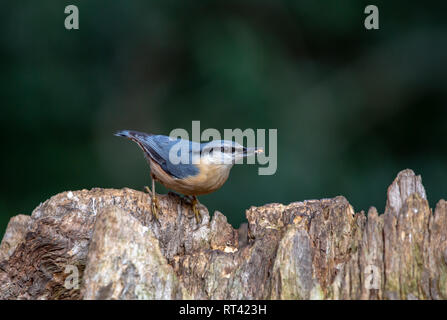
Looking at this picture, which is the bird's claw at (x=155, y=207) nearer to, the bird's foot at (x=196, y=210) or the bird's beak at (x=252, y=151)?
the bird's foot at (x=196, y=210)

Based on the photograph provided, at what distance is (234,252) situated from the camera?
3.09m

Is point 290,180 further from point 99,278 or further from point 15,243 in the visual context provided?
point 99,278

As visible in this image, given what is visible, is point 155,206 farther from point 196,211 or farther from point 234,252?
point 234,252

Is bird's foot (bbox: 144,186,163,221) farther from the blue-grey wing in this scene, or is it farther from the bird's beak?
the bird's beak

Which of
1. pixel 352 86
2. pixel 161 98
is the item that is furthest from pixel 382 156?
pixel 161 98

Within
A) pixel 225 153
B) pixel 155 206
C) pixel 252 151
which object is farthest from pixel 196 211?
pixel 252 151

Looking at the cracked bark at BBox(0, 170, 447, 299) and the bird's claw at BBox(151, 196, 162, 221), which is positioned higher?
the bird's claw at BBox(151, 196, 162, 221)

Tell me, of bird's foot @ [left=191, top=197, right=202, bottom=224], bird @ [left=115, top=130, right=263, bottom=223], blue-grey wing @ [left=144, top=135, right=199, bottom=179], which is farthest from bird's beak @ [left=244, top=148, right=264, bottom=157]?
bird's foot @ [left=191, top=197, right=202, bottom=224]

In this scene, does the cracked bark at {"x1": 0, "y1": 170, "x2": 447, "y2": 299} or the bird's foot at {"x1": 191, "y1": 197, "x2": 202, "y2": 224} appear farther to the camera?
the bird's foot at {"x1": 191, "y1": 197, "x2": 202, "y2": 224}

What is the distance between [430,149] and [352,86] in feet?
3.19

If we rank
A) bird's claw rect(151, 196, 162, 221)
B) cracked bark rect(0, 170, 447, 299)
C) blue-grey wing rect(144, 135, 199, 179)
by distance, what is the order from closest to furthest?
cracked bark rect(0, 170, 447, 299) → bird's claw rect(151, 196, 162, 221) → blue-grey wing rect(144, 135, 199, 179)

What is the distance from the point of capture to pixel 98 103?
5.81 meters

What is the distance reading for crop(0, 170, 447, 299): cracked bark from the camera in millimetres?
2662

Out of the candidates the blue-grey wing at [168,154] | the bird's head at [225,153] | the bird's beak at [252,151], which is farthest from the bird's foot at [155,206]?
the bird's beak at [252,151]
